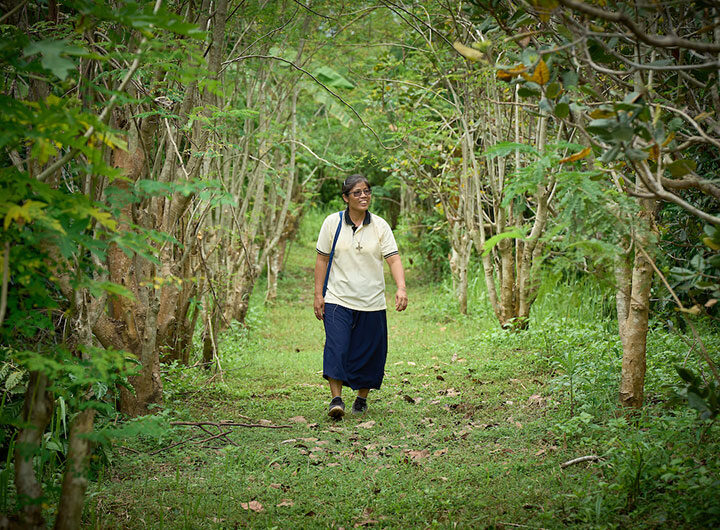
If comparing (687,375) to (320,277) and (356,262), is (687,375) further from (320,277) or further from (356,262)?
(320,277)

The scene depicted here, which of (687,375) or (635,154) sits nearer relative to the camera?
(635,154)

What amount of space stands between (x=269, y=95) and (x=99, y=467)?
7.98 meters

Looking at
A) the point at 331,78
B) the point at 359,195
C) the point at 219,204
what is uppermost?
the point at 331,78

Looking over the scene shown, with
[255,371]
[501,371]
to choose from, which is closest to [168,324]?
[255,371]

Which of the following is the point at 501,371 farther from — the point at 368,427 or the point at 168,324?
the point at 168,324

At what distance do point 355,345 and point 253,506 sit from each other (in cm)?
232

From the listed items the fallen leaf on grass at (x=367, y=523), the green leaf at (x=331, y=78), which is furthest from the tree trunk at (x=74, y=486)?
the green leaf at (x=331, y=78)

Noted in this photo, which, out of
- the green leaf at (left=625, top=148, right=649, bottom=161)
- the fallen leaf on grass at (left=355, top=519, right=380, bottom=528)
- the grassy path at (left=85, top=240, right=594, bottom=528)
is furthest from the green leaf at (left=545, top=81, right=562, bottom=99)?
the fallen leaf on grass at (left=355, top=519, right=380, bottom=528)

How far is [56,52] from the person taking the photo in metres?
2.13

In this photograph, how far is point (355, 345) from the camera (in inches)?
223

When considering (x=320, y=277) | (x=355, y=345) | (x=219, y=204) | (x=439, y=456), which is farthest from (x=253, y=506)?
(x=320, y=277)

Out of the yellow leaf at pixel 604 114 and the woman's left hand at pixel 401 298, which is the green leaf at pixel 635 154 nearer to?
the yellow leaf at pixel 604 114

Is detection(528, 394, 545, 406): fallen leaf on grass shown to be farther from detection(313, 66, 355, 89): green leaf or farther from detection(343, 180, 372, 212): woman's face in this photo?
detection(313, 66, 355, 89): green leaf

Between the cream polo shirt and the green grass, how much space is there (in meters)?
1.01
